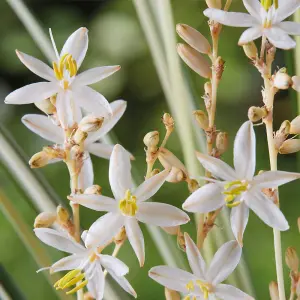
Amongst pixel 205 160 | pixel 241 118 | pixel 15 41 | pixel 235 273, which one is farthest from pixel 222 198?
pixel 15 41

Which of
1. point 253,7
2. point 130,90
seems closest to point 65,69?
point 253,7

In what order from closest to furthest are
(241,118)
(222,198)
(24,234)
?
(222,198)
(24,234)
(241,118)

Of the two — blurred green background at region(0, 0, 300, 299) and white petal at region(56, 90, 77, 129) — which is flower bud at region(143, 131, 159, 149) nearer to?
white petal at region(56, 90, 77, 129)

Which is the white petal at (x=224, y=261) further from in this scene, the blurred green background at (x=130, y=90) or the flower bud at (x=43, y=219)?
the blurred green background at (x=130, y=90)

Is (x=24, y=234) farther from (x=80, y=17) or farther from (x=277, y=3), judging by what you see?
(x=80, y=17)

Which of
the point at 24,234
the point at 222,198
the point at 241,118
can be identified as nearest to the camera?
the point at 222,198
